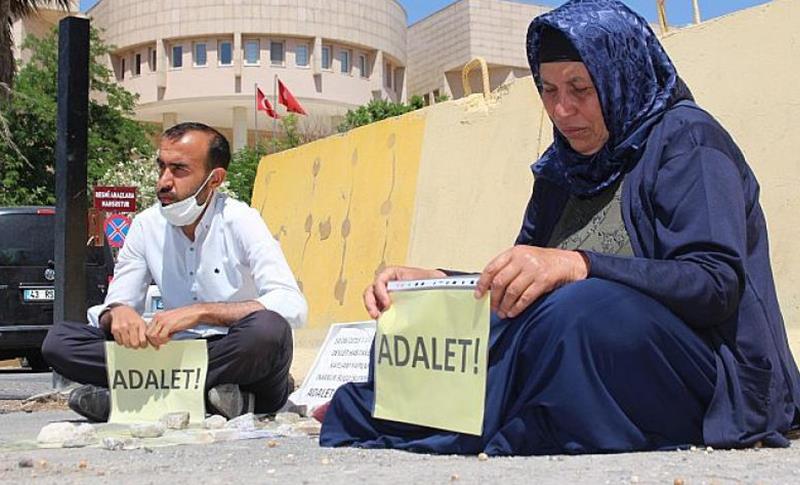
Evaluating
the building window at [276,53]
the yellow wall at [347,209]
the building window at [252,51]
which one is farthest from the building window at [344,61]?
the yellow wall at [347,209]

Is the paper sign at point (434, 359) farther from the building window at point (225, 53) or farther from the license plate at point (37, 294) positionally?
the building window at point (225, 53)

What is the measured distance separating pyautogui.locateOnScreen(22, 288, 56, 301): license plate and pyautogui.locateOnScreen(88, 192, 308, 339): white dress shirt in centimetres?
744

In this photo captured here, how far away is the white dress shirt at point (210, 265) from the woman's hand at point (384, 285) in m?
1.30

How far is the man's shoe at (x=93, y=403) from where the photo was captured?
457 cm

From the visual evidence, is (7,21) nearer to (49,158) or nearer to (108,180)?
(49,158)

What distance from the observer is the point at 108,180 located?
1388 inches

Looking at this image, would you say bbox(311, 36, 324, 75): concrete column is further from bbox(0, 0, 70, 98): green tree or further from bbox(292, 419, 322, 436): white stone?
bbox(292, 419, 322, 436): white stone

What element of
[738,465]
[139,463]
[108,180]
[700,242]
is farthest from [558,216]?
[108,180]

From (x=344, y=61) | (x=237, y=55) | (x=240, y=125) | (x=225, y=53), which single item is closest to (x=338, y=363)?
(x=237, y=55)

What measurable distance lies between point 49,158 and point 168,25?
29.1 meters

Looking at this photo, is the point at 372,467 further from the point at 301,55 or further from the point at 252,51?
the point at 301,55

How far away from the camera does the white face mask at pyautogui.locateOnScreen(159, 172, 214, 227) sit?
462 cm

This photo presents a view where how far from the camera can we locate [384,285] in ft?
10.5

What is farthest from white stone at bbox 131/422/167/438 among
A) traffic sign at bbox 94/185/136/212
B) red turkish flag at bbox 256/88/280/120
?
red turkish flag at bbox 256/88/280/120
